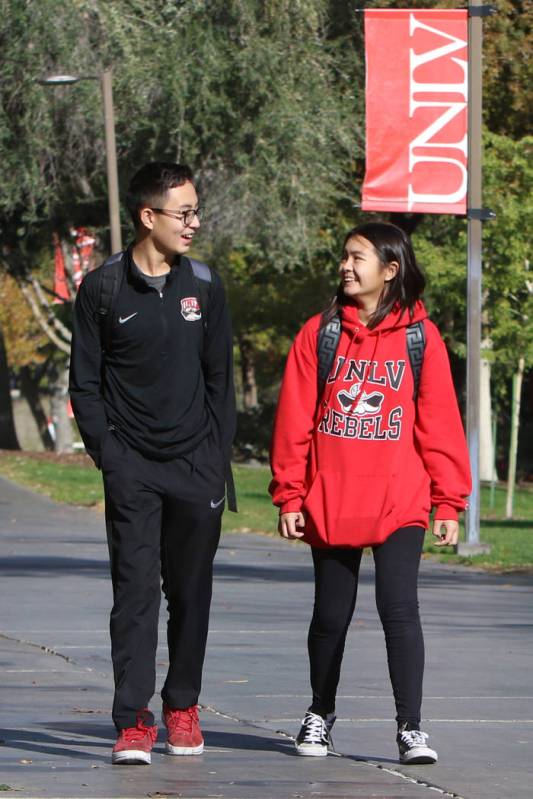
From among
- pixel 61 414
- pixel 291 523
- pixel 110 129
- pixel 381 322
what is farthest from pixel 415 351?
pixel 61 414

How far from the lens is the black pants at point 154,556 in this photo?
571 centimetres

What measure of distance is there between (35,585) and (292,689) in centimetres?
493

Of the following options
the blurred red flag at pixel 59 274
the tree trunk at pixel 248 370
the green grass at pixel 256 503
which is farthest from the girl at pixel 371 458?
the tree trunk at pixel 248 370

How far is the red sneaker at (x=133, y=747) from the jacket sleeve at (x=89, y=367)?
84cm

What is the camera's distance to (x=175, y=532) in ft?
19.0

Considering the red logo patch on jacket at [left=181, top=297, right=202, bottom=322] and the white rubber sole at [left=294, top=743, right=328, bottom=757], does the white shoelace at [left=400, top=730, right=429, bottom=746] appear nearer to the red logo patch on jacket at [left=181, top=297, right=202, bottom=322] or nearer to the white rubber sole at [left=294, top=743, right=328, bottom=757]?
the white rubber sole at [left=294, top=743, right=328, bottom=757]

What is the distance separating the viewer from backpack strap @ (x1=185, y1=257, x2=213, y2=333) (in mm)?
5809

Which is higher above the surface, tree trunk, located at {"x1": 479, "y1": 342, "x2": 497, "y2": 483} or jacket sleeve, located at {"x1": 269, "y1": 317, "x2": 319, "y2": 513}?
jacket sleeve, located at {"x1": 269, "y1": 317, "x2": 319, "y2": 513}

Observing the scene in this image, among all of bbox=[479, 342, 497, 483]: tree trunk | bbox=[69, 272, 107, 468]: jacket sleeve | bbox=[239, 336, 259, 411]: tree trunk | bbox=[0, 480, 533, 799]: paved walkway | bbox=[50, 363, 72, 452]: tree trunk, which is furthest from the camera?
bbox=[239, 336, 259, 411]: tree trunk

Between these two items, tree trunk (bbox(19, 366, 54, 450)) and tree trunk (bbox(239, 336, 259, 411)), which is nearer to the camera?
tree trunk (bbox(239, 336, 259, 411))

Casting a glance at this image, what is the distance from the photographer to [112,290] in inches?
225

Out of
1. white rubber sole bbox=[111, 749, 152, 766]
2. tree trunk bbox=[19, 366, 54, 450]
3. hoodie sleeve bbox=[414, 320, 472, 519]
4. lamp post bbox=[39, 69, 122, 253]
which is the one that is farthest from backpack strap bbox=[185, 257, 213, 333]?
tree trunk bbox=[19, 366, 54, 450]

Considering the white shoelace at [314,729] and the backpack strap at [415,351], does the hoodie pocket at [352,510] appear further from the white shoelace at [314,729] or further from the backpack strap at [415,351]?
the white shoelace at [314,729]

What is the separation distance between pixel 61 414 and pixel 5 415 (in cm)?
767
